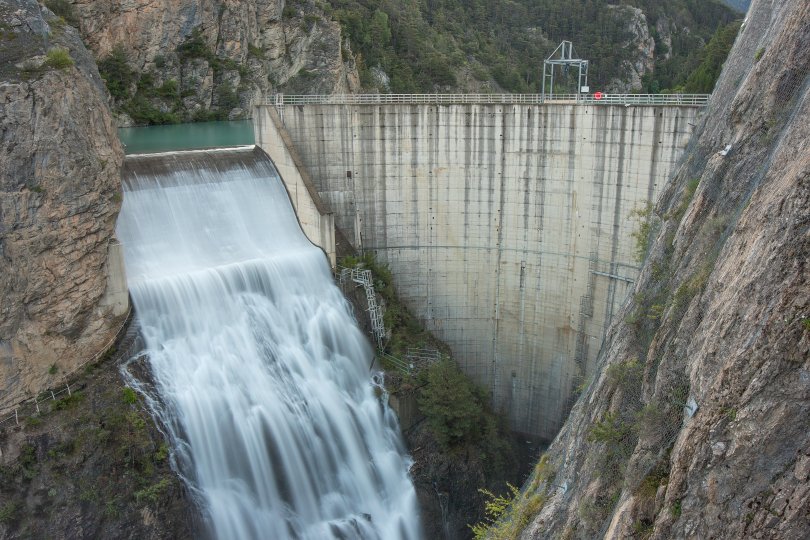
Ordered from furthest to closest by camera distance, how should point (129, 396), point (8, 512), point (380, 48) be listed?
point (380, 48) → point (129, 396) → point (8, 512)

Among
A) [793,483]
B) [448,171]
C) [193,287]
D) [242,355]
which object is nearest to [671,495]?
[793,483]

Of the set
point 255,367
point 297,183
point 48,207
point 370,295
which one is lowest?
point 255,367

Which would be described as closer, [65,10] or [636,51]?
[65,10]

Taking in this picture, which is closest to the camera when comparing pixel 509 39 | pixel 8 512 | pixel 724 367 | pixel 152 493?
pixel 724 367

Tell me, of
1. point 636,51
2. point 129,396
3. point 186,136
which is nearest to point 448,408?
point 129,396

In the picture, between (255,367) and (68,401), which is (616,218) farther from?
(68,401)

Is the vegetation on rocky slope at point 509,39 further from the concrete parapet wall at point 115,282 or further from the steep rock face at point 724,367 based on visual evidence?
the steep rock face at point 724,367

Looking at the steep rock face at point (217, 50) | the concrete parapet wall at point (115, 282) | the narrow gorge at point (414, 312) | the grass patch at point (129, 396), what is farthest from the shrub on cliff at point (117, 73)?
the grass patch at point (129, 396)

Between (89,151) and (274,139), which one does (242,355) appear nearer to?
(89,151)
